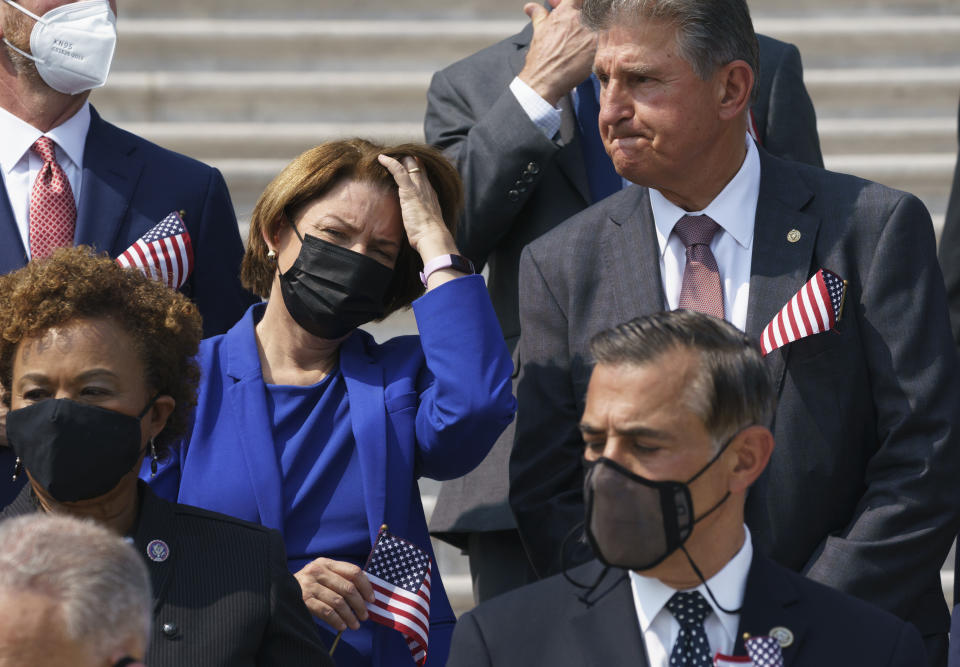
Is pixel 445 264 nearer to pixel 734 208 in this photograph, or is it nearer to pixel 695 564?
pixel 734 208

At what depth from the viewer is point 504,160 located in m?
4.24

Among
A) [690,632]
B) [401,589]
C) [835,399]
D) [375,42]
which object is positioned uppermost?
[375,42]

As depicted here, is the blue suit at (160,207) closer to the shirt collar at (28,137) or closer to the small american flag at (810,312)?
the shirt collar at (28,137)

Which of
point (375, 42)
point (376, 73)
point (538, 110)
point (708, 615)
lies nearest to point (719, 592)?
point (708, 615)

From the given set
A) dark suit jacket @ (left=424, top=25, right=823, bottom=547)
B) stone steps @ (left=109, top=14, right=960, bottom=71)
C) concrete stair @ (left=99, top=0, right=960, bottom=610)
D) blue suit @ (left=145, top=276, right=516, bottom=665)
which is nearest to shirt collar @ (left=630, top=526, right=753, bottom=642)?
blue suit @ (left=145, top=276, right=516, bottom=665)

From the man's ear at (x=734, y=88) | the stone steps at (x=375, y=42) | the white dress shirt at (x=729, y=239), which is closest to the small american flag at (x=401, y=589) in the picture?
the white dress shirt at (x=729, y=239)

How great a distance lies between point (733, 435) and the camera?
117 inches

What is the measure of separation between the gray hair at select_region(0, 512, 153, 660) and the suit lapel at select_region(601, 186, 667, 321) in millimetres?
1614

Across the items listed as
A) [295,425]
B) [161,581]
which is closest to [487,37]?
[295,425]

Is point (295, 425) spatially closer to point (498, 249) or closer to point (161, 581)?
point (161, 581)

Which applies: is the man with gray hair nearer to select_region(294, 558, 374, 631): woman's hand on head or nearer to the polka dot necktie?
select_region(294, 558, 374, 631): woman's hand on head

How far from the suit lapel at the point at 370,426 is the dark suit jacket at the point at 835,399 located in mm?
333

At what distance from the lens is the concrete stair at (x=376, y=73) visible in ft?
22.6

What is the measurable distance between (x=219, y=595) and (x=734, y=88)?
172cm
